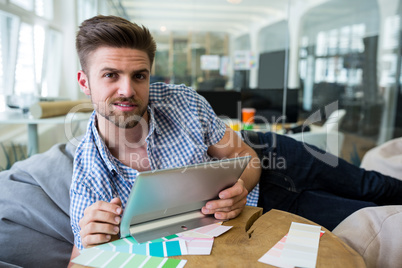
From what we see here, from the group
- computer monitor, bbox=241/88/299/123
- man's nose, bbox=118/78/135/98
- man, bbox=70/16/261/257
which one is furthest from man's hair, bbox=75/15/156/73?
computer monitor, bbox=241/88/299/123

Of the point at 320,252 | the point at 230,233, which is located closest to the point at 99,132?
the point at 230,233

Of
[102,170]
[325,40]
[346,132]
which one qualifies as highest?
[325,40]

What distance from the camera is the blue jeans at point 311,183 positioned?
183 centimetres

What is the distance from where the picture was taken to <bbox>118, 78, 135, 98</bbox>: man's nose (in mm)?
1392

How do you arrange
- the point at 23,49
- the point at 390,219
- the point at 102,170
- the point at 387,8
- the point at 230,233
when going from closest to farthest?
the point at 230,233
the point at 390,219
the point at 102,170
the point at 23,49
the point at 387,8

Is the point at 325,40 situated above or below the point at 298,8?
below

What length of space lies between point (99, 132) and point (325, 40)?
5253mm

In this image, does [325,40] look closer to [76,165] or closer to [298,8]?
[298,8]

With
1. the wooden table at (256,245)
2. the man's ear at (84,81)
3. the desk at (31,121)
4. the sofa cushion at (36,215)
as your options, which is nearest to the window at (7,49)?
the desk at (31,121)

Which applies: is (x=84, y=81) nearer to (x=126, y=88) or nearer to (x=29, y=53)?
(x=126, y=88)

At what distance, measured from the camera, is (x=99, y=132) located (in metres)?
1.53

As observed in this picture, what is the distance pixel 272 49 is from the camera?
615 cm

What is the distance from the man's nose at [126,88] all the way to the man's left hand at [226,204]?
1.84ft

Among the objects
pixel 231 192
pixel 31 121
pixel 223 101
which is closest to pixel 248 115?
pixel 223 101
